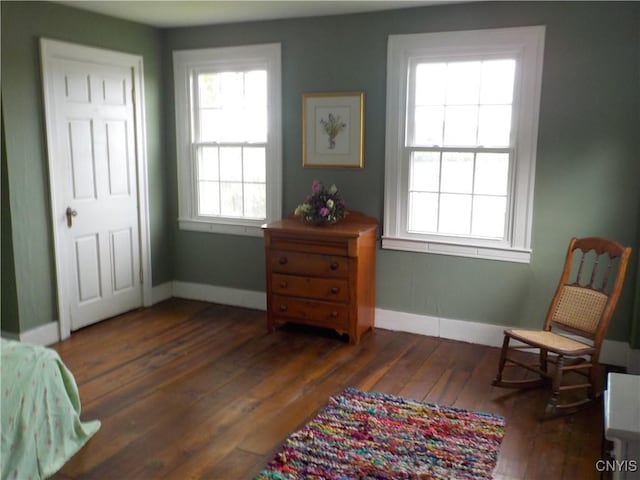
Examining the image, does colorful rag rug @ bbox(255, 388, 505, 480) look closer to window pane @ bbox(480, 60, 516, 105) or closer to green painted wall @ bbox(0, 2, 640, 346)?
green painted wall @ bbox(0, 2, 640, 346)

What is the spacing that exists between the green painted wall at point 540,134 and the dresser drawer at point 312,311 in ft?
1.58

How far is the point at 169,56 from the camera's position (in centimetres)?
501

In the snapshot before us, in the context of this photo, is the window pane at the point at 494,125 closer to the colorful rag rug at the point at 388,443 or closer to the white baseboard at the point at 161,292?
the colorful rag rug at the point at 388,443

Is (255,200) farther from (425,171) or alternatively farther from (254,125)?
(425,171)

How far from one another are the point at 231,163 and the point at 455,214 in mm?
2007

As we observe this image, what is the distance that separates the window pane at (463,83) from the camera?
4.00 meters

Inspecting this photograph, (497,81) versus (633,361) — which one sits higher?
(497,81)

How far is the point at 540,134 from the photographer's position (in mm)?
3840

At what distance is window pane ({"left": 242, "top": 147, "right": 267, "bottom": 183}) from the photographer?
482cm

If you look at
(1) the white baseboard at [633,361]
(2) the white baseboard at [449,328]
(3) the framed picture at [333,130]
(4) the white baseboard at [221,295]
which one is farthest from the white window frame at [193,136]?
(1) the white baseboard at [633,361]

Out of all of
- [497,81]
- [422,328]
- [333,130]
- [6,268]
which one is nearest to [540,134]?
[497,81]

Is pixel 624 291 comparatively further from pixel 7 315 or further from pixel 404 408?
pixel 7 315

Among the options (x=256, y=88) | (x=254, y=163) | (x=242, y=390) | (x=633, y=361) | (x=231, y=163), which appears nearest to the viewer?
(x=242, y=390)

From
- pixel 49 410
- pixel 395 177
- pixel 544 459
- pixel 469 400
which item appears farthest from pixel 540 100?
pixel 49 410
